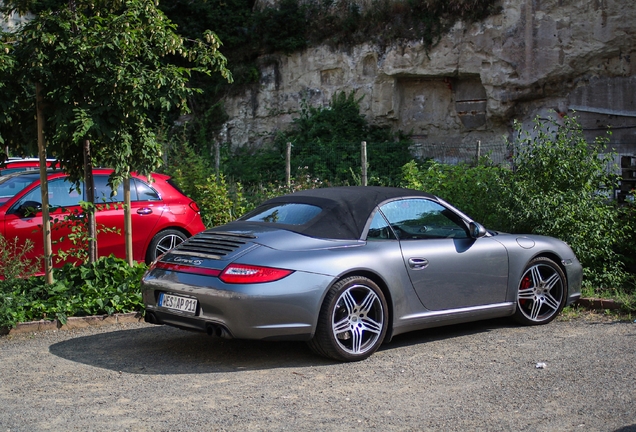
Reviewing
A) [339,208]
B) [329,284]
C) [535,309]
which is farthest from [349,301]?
[535,309]

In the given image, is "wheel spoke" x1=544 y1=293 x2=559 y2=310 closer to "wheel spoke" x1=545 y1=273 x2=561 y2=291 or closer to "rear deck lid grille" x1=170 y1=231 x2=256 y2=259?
"wheel spoke" x1=545 y1=273 x2=561 y2=291

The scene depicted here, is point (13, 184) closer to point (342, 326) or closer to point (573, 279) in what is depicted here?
point (342, 326)

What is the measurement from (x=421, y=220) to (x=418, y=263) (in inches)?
22.3

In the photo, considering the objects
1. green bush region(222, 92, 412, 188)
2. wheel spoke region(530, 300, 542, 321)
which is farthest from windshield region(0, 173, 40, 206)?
green bush region(222, 92, 412, 188)

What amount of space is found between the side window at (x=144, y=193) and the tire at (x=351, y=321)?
547 cm

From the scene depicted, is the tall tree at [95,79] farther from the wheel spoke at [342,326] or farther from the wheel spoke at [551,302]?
the wheel spoke at [551,302]

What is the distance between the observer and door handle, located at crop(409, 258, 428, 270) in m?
6.46

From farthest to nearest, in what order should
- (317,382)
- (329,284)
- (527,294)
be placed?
(527,294) < (329,284) < (317,382)

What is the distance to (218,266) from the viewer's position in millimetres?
5871

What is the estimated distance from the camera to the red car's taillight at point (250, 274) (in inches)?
225

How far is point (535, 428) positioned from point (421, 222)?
9.12ft

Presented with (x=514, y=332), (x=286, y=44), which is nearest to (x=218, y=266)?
(x=514, y=332)

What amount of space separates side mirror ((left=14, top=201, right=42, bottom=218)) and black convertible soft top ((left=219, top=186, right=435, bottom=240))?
12.3 ft

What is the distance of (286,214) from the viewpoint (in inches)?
264
